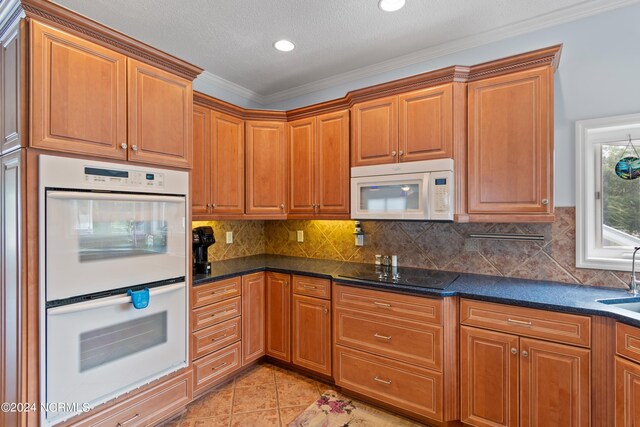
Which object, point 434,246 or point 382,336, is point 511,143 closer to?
point 434,246

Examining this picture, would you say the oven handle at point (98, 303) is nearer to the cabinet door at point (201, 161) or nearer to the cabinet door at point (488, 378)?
the cabinet door at point (201, 161)

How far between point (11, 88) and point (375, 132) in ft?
7.24

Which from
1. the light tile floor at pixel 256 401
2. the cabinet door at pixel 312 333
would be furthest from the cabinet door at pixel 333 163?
the light tile floor at pixel 256 401

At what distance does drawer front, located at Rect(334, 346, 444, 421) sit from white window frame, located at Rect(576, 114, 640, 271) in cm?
132

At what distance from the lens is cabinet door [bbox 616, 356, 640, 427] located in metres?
1.53

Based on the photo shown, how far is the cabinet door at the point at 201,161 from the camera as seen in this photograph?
263 centimetres

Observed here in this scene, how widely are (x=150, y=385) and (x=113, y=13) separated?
97.5 inches

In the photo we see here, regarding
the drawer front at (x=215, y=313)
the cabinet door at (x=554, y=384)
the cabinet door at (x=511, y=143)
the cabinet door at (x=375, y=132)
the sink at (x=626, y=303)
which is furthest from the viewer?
the cabinet door at (x=375, y=132)

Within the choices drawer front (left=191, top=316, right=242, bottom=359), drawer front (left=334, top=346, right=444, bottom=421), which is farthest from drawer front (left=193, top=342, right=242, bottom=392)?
drawer front (left=334, top=346, right=444, bottom=421)

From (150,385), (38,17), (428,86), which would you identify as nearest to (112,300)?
(150,385)

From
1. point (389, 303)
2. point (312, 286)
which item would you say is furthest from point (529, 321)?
point (312, 286)

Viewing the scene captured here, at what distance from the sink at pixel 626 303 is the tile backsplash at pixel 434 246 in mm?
274

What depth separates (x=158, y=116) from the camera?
2.04 m

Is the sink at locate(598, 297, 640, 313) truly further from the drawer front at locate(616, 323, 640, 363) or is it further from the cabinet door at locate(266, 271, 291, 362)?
the cabinet door at locate(266, 271, 291, 362)
